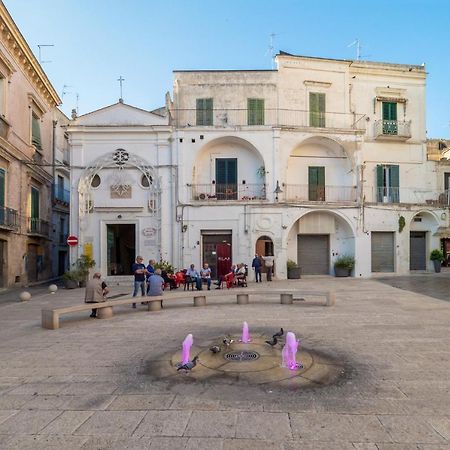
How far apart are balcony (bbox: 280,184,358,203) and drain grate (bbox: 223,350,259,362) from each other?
56.2ft

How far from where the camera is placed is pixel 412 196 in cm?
2469

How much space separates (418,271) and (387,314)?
16095 mm

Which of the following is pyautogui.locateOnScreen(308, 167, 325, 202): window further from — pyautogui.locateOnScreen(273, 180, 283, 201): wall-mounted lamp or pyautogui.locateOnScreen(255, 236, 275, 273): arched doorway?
pyautogui.locateOnScreen(255, 236, 275, 273): arched doorway

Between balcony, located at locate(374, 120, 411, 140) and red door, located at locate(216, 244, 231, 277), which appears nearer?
red door, located at locate(216, 244, 231, 277)

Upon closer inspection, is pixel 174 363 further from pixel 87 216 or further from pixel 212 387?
pixel 87 216

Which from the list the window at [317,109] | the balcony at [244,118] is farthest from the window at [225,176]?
the window at [317,109]

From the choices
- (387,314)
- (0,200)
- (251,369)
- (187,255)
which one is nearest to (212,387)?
(251,369)

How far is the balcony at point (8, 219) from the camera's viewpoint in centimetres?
1834

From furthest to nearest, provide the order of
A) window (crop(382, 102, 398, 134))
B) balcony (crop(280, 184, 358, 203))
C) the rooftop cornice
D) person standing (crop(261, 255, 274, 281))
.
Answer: window (crop(382, 102, 398, 134)) → balcony (crop(280, 184, 358, 203)) → person standing (crop(261, 255, 274, 281)) → the rooftop cornice

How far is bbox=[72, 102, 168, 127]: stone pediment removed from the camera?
21.3 metres

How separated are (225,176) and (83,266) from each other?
9363 mm

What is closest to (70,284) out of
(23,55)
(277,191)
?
(277,191)

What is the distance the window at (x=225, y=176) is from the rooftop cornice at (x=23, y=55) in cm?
1182

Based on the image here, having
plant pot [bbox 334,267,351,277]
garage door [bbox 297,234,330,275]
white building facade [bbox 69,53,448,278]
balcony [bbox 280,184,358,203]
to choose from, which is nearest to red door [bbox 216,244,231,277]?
white building facade [bbox 69,53,448,278]
